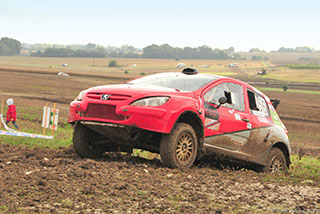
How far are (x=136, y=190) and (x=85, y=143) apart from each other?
102 inches

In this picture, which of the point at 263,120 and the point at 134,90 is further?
the point at 263,120

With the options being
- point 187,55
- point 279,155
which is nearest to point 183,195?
point 279,155

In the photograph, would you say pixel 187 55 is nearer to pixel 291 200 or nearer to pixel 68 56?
pixel 68 56

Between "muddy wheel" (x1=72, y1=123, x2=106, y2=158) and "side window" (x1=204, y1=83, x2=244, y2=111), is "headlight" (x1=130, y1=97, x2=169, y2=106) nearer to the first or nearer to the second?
"side window" (x1=204, y1=83, x2=244, y2=111)

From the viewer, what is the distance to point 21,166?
7016 mm

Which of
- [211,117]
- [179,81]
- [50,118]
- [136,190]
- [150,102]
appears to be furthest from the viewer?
[50,118]

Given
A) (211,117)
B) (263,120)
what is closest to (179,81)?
(211,117)

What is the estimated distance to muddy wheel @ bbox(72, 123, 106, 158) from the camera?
790 cm

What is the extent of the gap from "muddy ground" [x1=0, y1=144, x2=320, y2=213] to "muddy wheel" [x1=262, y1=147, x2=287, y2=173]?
1561 millimetres

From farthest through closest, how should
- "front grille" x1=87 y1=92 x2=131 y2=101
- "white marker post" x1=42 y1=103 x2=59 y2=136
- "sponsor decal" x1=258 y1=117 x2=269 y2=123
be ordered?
1. "white marker post" x1=42 y1=103 x2=59 y2=136
2. "sponsor decal" x1=258 y1=117 x2=269 y2=123
3. "front grille" x1=87 y1=92 x2=131 y2=101

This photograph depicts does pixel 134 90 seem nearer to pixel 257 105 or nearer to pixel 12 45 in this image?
pixel 257 105

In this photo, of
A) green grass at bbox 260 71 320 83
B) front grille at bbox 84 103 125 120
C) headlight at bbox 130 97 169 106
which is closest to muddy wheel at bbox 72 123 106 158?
front grille at bbox 84 103 125 120

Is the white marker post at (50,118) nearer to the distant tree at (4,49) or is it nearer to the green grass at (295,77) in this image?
the green grass at (295,77)

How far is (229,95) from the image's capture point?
27.5ft
